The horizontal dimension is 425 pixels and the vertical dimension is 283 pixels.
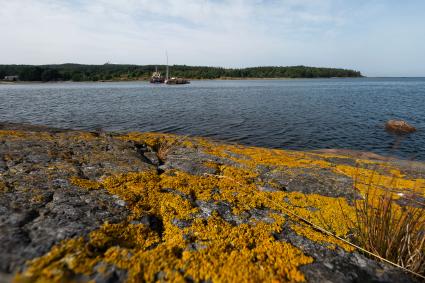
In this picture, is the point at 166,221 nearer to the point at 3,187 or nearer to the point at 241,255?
the point at 241,255

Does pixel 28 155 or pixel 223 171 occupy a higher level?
pixel 28 155

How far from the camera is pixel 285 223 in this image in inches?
141

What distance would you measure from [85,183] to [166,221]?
1688mm

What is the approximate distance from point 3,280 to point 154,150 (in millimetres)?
5619

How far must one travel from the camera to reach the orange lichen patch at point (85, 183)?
3.93m

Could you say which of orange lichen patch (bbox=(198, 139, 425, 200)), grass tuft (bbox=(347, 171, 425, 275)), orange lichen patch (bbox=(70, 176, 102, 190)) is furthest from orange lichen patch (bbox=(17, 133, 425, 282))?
orange lichen patch (bbox=(198, 139, 425, 200))

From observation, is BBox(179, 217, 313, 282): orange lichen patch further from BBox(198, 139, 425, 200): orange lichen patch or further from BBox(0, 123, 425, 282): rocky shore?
BBox(198, 139, 425, 200): orange lichen patch

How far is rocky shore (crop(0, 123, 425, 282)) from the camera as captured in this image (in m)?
2.35

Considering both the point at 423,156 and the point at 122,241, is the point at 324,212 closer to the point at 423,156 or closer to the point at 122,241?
the point at 122,241

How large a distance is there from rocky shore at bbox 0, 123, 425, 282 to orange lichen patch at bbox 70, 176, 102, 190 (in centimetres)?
1

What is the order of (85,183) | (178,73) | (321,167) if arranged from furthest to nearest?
(178,73)
(321,167)
(85,183)

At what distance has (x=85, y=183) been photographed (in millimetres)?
4031

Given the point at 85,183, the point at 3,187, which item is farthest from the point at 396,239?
the point at 3,187

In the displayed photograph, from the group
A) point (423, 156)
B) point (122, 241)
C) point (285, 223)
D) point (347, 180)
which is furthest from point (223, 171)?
point (423, 156)
